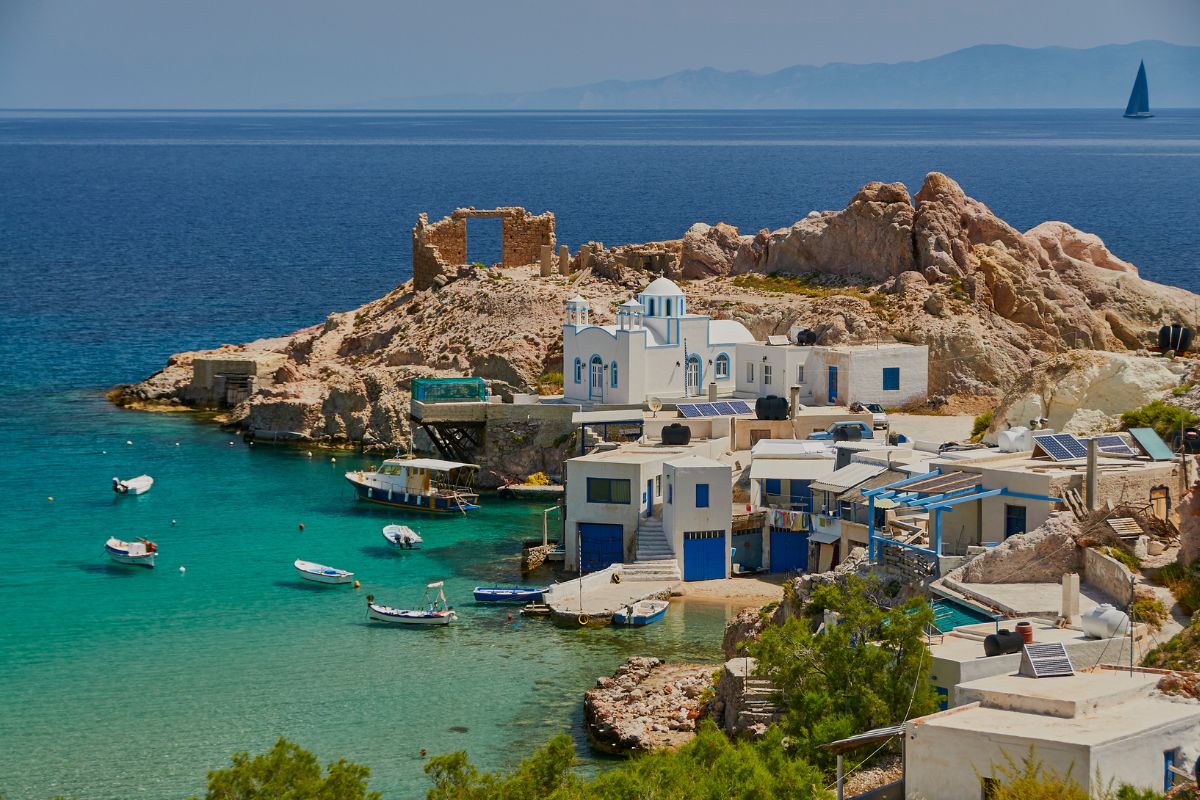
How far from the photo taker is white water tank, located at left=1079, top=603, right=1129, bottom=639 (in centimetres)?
2988

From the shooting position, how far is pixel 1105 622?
30.0m

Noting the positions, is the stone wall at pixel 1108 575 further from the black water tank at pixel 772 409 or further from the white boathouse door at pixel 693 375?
the white boathouse door at pixel 693 375

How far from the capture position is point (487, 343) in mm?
72188

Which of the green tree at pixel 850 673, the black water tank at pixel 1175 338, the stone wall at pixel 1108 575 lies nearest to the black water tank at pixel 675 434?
the black water tank at pixel 1175 338

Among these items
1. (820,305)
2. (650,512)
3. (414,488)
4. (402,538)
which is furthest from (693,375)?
(402,538)

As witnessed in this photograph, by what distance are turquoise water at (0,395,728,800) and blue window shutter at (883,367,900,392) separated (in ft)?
47.4

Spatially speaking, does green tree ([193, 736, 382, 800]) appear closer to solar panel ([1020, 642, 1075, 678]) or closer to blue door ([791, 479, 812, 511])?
solar panel ([1020, 642, 1075, 678])

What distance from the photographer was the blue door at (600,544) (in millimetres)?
50719

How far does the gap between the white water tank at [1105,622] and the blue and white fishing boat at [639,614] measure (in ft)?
52.7

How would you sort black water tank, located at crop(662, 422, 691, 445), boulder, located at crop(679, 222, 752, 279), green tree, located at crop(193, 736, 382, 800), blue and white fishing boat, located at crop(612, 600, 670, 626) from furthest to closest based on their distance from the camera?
boulder, located at crop(679, 222, 752, 279) → black water tank, located at crop(662, 422, 691, 445) → blue and white fishing boat, located at crop(612, 600, 670, 626) → green tree, located at crop(193, 736, 382, 800)

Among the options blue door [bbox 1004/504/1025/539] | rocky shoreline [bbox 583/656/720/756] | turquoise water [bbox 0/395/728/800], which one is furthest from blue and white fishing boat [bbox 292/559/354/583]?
blue door [bbox 1004/504/1025/539]

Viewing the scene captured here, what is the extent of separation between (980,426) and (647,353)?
1331 cm

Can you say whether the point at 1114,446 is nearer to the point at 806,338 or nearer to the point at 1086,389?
the point at 1086,389

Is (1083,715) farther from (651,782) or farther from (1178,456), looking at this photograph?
(1178,456)
